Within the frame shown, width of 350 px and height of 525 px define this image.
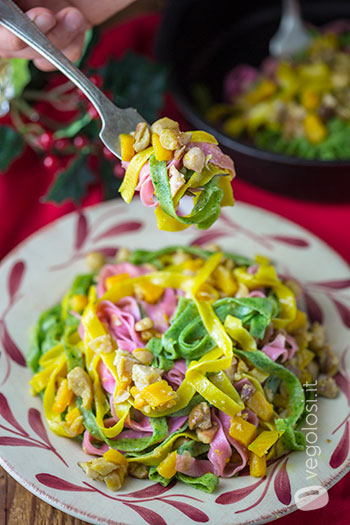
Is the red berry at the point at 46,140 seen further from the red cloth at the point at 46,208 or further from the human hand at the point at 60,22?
the human hand at the point at 60,22

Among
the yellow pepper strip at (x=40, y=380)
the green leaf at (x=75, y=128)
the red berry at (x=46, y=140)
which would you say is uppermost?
the red berry at (x=46, y=140)

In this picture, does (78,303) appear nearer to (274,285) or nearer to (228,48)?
(274,285)

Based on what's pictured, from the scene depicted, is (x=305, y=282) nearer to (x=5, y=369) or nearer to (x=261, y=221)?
(x=261, y=221)

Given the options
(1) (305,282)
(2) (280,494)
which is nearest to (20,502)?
(2) (280,494)

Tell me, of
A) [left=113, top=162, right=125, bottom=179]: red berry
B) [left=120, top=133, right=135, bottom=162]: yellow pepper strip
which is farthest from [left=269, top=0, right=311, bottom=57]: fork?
[left=120, top=133, right=135, bottom=162]: yellow pepper strip

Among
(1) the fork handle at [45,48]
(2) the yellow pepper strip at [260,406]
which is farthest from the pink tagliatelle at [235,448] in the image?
(1) the fork handle at [45,48]

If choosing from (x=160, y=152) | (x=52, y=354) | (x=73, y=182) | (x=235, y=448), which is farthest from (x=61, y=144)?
(x=235, y=448)
